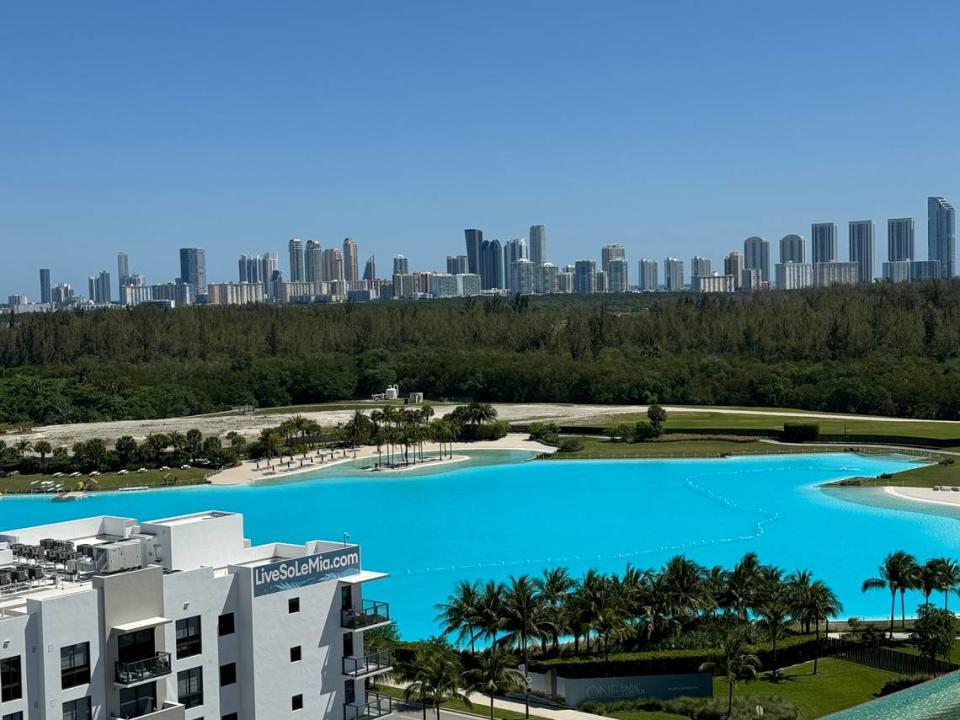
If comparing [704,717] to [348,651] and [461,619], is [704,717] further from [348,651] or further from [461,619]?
[348,651]

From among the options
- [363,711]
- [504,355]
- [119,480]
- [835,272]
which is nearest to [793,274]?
[835,272]

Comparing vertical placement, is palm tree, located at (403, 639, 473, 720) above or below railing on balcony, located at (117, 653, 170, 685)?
below

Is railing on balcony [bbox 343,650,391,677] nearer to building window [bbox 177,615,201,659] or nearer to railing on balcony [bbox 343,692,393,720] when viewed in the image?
railing on balcony [bbox 343,692,393,720]

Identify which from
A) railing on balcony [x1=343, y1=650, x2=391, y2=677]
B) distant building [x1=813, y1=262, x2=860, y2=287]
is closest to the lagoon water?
railing on balcony [x1=343, y1=650, x2=391, y2=677]

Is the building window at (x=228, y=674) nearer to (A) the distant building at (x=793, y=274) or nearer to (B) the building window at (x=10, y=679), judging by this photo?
(B) the building window at (x=10, y=679)

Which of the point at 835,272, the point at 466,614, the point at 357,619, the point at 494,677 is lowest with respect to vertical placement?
the point at 494,677

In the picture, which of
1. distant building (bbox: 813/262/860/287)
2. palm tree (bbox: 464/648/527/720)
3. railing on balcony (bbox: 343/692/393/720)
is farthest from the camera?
distant building (bbox: 813/262/860/287)

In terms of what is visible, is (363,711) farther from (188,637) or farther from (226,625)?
(188,637)
